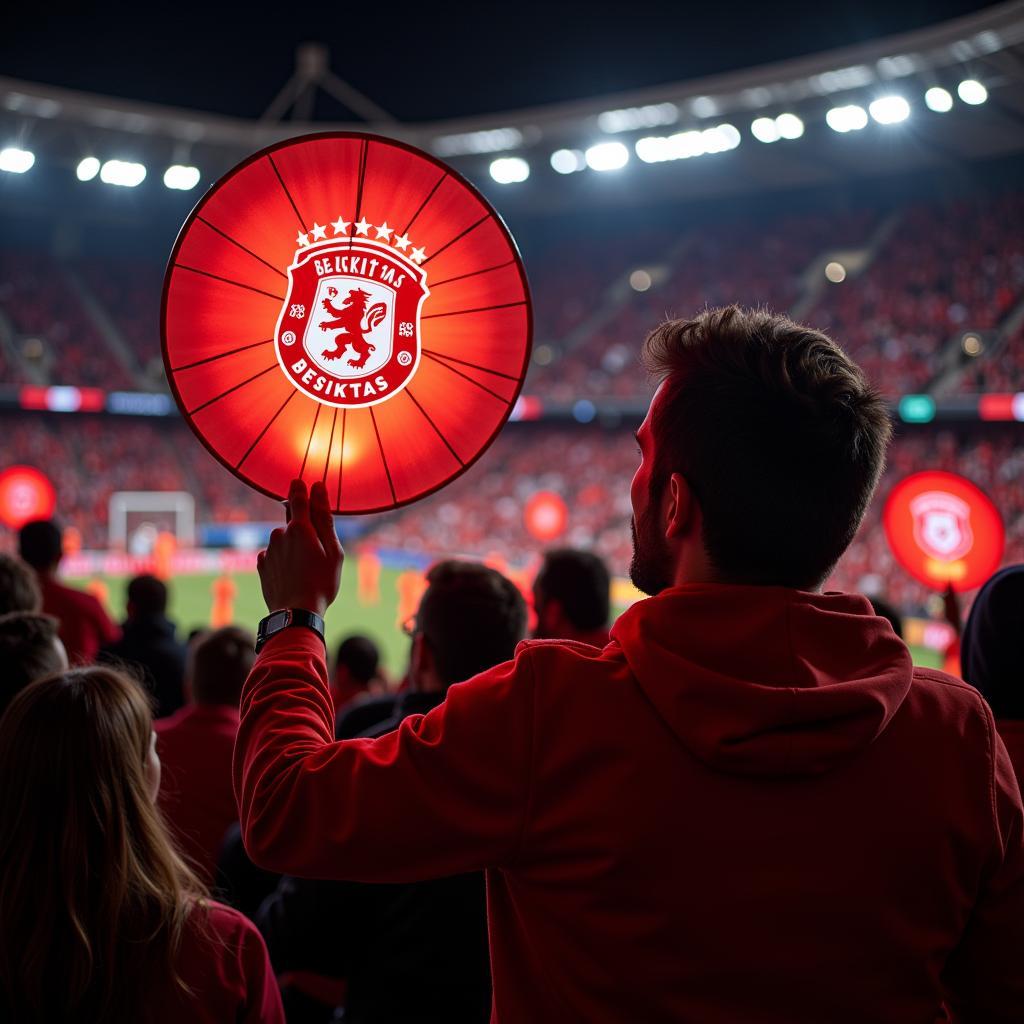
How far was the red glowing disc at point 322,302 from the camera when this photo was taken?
5.63 feet

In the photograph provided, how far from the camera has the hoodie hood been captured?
1.15 meters

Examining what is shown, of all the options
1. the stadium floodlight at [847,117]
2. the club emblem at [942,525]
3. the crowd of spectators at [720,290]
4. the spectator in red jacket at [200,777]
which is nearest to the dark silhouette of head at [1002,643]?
the club emblem at [942,525]

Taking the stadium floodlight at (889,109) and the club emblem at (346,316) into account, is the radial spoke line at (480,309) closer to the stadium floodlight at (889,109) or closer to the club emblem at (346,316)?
the club emblem at (346,316)

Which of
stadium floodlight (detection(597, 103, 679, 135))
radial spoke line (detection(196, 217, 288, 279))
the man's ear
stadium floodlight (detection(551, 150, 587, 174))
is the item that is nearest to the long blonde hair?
radial spoke line (detection(196, 217, 288, 279))

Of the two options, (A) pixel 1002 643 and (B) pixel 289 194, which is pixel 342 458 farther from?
(A) pixel 1002 643

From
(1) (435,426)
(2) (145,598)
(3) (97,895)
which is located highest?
(1) (435,426)

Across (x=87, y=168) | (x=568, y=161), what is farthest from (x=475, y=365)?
(x=87, y=168)

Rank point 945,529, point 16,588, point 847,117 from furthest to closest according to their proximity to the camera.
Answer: point 847,117, point 945,529, point 16,588

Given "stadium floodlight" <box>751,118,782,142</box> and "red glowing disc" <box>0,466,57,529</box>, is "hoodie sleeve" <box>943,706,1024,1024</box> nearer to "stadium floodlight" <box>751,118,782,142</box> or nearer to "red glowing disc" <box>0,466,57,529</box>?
"red glowing disc" <box>0,466,57,529</box>

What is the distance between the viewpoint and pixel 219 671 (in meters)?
3.37

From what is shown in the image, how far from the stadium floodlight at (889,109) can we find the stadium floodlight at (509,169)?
882cm

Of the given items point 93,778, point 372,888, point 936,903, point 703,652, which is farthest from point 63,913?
point 936,903

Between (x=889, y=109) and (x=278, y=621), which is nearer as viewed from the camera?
(x=278, y=621)

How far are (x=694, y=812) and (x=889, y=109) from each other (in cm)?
2062
